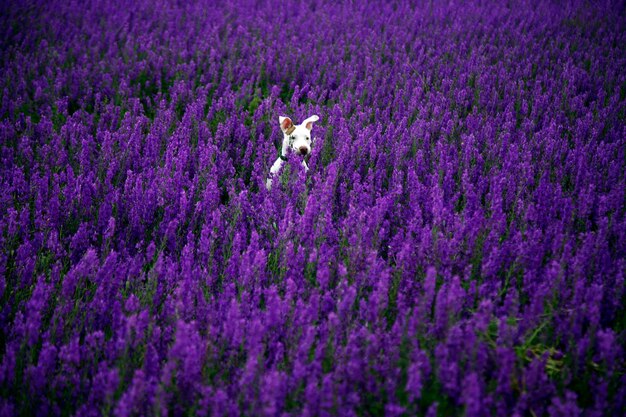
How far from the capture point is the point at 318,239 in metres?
2.86

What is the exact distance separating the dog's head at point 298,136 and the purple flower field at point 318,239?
89 mm

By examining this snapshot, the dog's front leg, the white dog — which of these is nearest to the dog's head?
the white dog

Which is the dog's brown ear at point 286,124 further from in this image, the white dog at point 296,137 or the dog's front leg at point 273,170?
the dog's front leg at point 273,170

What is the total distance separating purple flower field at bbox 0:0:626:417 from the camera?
6.49ft

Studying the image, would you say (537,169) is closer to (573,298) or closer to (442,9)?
(573,298)

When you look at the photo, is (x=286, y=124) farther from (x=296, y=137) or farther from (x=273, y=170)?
(x=273, y=170)

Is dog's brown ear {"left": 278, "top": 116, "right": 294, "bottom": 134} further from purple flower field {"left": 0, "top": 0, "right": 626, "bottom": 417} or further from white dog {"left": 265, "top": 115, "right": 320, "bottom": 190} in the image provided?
purple flower field {"left": 0, "top": 0, "right": 626, "bottom": 417}

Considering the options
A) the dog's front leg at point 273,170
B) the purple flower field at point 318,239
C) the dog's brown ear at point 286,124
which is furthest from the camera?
the dog's brown ear at point 286,124

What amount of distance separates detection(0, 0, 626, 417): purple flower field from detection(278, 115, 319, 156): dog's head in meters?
0.09

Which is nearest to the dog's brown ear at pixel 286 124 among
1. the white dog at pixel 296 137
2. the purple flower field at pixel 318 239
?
the white dog at pixel 296 137

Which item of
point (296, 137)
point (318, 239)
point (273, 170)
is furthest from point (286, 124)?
point (318, 239)

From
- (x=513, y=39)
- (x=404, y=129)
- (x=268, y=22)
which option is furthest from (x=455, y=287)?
(x=268, y=22)

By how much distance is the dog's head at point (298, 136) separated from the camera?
3.90 meters

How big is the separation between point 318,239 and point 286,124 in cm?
134
